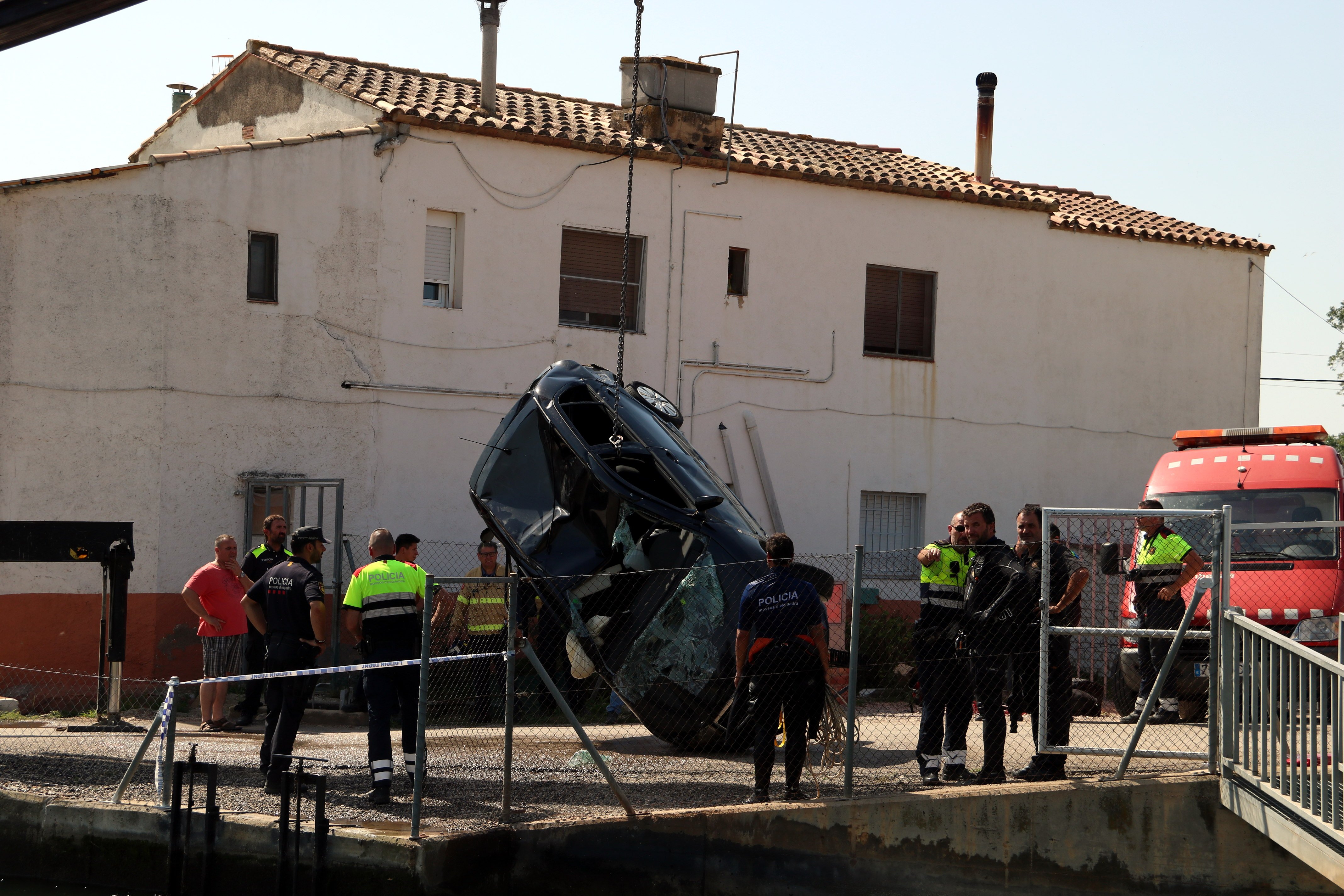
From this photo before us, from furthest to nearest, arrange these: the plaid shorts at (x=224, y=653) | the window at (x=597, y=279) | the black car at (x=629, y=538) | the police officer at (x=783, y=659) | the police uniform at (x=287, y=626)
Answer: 1. the window at (x=597, y=279)
2. the plaid shorts at (x=224, y=653)
3. the black car at (x=629, y=538)
4. the police uniform at (x=287, y=626)
5. the police officer at (x=783, y=659)

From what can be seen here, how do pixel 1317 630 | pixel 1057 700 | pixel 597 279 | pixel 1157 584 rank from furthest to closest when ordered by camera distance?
pixel 597 279
pixel 1317 630
pixel 1157 584
pixel 1057 700

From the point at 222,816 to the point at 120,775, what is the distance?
1.68 meters

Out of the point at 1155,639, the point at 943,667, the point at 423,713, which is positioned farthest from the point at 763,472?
the point at 423,713

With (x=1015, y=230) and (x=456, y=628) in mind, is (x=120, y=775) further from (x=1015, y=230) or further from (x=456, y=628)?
(x=1015, y=230)

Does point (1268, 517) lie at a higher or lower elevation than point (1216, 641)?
higher

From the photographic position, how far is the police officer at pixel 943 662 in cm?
891

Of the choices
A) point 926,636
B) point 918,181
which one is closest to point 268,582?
point 926,636

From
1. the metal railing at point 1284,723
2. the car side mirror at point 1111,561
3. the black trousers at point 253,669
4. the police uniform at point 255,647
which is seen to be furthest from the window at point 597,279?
the metal railing at point 1284,723

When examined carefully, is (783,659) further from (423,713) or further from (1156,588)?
(1156,588)

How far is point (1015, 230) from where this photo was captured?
20062mm

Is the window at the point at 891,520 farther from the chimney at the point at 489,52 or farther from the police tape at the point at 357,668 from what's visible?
the police tape at the point at 357,668

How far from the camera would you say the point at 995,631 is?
28.6ft

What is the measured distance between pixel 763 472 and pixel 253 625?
871 cm

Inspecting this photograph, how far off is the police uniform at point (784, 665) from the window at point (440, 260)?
9.16 m
